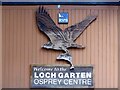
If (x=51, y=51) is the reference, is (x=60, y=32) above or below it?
above

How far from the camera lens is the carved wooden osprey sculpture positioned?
21.5ft

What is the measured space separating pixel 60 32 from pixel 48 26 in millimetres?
265

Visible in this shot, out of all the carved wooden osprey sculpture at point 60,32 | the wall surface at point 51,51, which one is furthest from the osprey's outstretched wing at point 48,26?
the wall surface at point 51,51

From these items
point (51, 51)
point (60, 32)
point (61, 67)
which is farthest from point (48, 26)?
point (61, 67)

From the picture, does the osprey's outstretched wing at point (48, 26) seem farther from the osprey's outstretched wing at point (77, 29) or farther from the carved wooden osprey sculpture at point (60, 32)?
the osprey's outstretched wing at point (77, 29)

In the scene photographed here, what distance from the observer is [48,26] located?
6535 millimetres

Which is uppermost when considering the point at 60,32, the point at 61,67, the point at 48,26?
the point at 48,26

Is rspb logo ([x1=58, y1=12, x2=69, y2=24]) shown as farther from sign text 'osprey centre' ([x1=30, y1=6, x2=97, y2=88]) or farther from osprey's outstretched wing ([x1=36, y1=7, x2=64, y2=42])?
osprey's outstretched wing ([x1=36, y1=7, x2=64, y2=42])

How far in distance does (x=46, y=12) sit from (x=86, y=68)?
137cm

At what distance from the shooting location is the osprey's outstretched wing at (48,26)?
6.54m

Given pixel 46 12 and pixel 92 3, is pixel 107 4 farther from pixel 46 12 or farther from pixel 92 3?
pixel 46 12

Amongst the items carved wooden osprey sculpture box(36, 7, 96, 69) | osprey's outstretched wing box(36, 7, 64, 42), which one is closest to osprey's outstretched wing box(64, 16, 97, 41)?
carved wooden osprey sculpture box(36, 7, 96, 69)

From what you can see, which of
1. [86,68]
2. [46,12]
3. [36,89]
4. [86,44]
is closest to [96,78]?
[86,68]

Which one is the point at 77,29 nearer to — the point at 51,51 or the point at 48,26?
the point at 48,26
